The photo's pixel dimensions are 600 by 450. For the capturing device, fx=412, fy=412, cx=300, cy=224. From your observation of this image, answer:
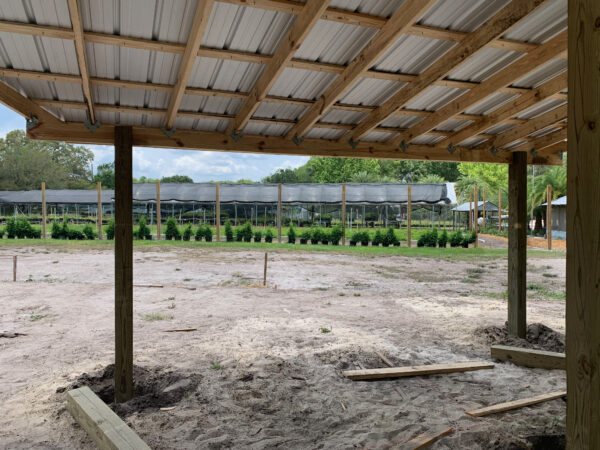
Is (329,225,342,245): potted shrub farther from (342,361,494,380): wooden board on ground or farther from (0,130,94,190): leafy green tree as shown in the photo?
(0,130,94,190): leafy green tree

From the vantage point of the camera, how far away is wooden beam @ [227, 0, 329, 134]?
2.88 meters

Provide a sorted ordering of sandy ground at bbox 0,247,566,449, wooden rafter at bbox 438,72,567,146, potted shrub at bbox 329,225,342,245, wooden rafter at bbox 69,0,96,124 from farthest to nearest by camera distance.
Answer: potted shrub at bbox 329,225,342,245, wooden rafter at bbox 438,72,567,146, sandy ground at bbox 0,247,566,449, wooden rafter at bbox 69,0,96,124

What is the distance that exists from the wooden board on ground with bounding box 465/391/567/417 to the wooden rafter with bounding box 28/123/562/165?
3.45 metres

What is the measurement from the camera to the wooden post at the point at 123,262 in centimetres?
467

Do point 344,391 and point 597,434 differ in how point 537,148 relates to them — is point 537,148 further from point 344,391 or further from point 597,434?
→ point 597,434

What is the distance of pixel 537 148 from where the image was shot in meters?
6.54

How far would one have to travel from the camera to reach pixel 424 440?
3.66 m

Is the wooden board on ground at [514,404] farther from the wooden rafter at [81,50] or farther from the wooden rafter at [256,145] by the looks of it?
the wooden rafter at [81,50]

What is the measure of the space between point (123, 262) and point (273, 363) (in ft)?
8.43

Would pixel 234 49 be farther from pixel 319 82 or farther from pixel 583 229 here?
pixel 583 229

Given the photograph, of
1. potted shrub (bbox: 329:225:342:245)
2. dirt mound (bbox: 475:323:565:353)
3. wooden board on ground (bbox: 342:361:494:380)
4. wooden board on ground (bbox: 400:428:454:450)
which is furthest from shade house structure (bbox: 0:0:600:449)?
potted shrub (bbox: 329:225:342:245)

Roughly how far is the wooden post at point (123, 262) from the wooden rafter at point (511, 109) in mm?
4389

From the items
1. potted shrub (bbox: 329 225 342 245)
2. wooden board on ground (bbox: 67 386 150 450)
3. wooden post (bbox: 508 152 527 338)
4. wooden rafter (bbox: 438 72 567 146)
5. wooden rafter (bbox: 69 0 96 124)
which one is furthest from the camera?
potted shrub (bbox: 329 225 342 245)

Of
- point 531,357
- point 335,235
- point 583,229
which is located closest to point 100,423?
point 583,229
